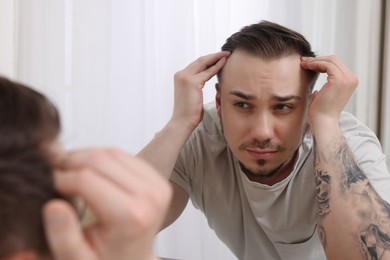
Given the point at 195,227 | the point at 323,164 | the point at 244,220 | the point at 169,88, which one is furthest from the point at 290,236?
the point at 169,88

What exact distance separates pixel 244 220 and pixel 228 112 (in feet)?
1.17

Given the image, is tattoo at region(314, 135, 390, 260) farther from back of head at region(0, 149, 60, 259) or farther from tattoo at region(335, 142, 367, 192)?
back of head at region(0, 149, 60, 259)

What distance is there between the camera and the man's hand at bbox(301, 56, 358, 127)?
1321 millimetres

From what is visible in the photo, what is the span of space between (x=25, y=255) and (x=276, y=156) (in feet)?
3.02

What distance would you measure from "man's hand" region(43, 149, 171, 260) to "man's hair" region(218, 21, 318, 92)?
2.89 feet

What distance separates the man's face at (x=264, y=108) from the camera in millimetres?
1343

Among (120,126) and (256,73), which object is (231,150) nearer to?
(256,73)

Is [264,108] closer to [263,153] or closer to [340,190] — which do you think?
[263,153]

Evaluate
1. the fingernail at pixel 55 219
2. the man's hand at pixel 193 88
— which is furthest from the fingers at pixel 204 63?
the fingernail at pixel 55 219

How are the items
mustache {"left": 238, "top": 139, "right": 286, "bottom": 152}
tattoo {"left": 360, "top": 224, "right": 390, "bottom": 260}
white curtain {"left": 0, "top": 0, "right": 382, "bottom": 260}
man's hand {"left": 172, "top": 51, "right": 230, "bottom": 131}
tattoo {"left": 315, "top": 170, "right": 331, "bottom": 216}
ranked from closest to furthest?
tattoo {"left": 360, "top": 224, "right": 390, "bottom": 260}
tattoo {"left": 315, "top": 170, "right": 331, "bottom": 216}
mustache {"left": 238, "top": 139, "right": 286, "bottom": 152}
man's hand {"left": 172, "top": 51, "right": 230, "bottom": 131}
white curtain {"left": 0, "top": 0, "right": 382, "bottom": 260}

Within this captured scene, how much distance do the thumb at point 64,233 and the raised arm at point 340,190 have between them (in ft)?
2.62

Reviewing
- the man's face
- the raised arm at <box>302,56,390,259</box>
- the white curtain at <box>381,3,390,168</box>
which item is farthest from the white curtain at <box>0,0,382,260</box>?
the raised arm at <box>302,56,390,259</box>

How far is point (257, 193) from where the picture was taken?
1.47 meters

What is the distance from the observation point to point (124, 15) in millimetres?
2205
